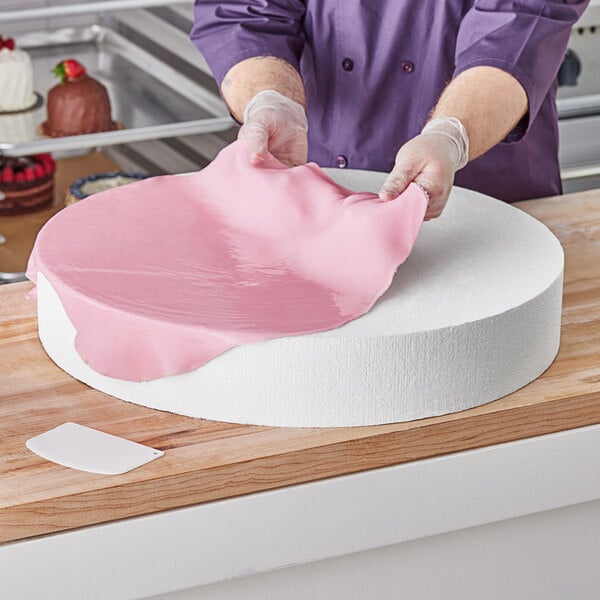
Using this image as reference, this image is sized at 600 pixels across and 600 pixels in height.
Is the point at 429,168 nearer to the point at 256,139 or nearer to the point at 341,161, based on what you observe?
the point at 256,139

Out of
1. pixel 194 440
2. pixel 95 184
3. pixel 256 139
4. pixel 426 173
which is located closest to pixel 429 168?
pixel 426 173

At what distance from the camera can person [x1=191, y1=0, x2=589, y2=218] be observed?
4.45 feet

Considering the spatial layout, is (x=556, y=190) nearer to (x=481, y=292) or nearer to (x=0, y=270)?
(x=481, y=292)

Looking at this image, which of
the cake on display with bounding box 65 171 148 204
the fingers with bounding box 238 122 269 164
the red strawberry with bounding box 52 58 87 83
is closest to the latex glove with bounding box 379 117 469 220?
the fingers with bounding box 238 122 269 164

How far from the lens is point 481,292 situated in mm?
1094

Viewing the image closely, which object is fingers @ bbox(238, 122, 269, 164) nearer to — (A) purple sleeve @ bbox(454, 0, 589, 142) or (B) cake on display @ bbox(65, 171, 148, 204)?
(A) purple sleeve @ bbox(454, 0, 589, 142)

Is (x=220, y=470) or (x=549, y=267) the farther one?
(x=549, y=267)

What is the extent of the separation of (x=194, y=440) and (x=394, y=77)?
742mm

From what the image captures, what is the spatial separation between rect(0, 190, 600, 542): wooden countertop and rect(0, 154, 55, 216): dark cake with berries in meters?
0.98

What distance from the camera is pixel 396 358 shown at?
1014 mm

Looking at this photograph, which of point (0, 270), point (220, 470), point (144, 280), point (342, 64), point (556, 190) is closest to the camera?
point (220, 470)

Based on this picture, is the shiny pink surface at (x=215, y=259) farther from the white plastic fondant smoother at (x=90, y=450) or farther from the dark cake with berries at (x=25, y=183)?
the dark cake with berries at (x=25, y=183)

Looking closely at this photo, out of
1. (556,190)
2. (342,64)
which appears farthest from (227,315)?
(556,190)

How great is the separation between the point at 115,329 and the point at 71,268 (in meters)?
0.10
